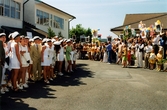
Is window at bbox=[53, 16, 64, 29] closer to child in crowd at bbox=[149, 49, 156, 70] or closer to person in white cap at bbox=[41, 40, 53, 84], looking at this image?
child in crowd at bbox=[149, 49, 156, 70]

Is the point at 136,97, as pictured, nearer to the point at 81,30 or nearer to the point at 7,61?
the point at 7,61

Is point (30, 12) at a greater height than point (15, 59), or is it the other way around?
point (30, 12)

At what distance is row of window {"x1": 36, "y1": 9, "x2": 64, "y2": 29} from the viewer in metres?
28.6

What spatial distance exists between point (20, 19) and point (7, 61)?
57.2 feet

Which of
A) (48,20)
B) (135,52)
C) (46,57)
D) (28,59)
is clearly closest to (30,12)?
(48,20)

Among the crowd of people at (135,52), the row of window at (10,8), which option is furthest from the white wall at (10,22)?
the crowd of people at (135,52)

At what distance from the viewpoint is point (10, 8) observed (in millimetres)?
21734

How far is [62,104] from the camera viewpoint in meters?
5.83

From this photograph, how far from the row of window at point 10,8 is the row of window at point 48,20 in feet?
17.1

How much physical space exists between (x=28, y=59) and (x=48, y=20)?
78.9ft

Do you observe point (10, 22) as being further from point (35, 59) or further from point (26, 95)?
point (26, 95)

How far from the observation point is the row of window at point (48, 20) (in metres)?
28.6

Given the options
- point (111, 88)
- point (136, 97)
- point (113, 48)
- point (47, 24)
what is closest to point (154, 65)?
point (113, 48)

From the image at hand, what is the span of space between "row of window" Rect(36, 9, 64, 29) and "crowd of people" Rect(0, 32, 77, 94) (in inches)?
713
